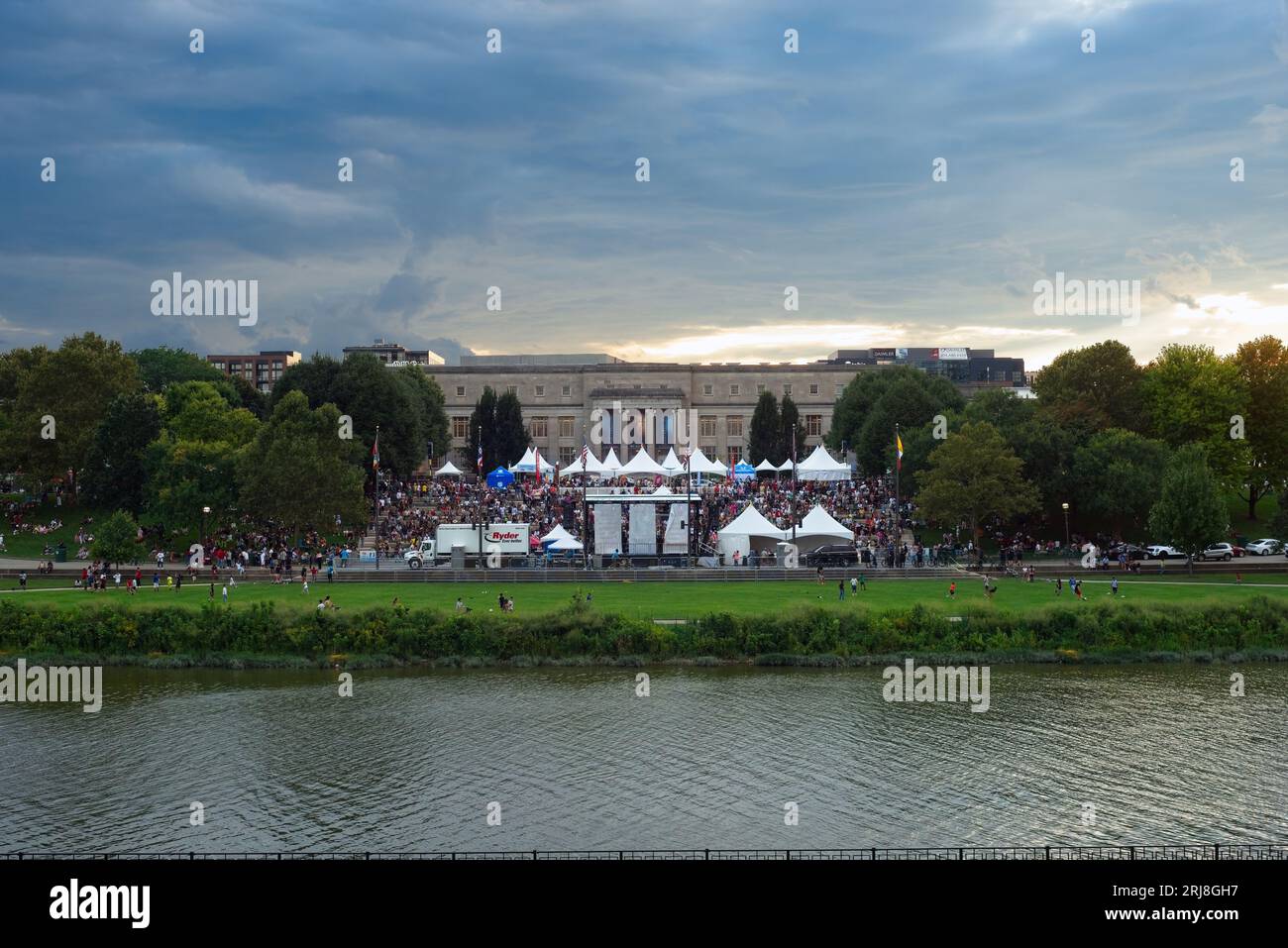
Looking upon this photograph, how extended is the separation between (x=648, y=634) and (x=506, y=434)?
77.6m

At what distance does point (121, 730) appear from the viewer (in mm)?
35531

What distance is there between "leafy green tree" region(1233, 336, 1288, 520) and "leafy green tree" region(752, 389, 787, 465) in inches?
1778

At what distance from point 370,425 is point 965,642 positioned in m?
59.6

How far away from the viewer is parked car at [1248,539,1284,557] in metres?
71.4

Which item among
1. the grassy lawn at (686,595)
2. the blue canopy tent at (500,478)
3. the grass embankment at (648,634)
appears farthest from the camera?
the blue canopy tent at (500,478)

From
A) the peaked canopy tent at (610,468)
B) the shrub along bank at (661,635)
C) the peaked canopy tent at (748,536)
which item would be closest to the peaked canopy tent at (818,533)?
the peaked canopy tent at (748,536)

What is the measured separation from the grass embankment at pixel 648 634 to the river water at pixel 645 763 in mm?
1990

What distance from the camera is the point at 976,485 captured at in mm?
70375

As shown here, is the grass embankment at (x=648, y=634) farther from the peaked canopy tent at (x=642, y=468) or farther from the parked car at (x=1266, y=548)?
the peaked canopy tent at (x=642, y=468)

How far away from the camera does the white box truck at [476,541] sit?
6788 centimetres

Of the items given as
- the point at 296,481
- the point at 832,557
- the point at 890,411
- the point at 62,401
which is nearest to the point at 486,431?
the point at 62,401

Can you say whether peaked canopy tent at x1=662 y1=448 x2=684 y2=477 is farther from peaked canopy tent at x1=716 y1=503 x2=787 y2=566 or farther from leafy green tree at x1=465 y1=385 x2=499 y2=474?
leafy green tree at x1=465 y1=385 x2=499 y2=474
